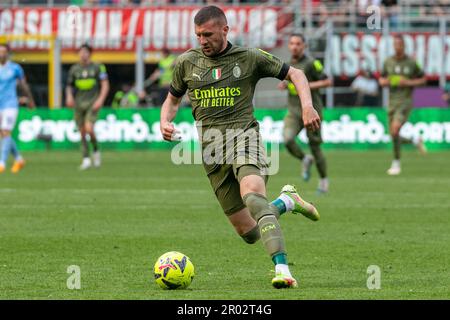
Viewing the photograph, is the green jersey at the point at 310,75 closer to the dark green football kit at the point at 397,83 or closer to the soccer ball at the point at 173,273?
the dark green football kit at the point at 397,83

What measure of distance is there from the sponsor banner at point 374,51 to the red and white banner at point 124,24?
1921 mm

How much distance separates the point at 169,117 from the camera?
33.5ft

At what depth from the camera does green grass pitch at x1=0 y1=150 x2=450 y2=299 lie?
9469 mm

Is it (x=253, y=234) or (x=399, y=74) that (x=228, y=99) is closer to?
(x=253, y=234)

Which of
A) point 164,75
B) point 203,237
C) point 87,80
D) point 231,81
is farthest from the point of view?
point 164,75

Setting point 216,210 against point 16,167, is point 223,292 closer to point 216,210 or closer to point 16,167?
point 216,210

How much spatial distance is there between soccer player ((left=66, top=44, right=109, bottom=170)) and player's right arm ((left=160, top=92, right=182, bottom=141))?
14836 millimetres

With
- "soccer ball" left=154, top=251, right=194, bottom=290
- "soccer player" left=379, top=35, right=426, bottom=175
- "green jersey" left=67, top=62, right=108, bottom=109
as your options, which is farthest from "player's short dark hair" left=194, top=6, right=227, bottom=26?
"green jersey" left=67, top=62, right=108, bottom=109

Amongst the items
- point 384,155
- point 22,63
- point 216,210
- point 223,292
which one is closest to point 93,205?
point 216,210

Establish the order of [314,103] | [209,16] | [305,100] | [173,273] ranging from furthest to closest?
1. [314,103]
2. [209,16]
3. [305,100]
4. [173,273]

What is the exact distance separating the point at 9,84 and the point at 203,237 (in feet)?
37.3

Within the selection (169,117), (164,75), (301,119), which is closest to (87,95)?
(301,119)

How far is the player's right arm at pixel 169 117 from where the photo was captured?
966 centimetres
